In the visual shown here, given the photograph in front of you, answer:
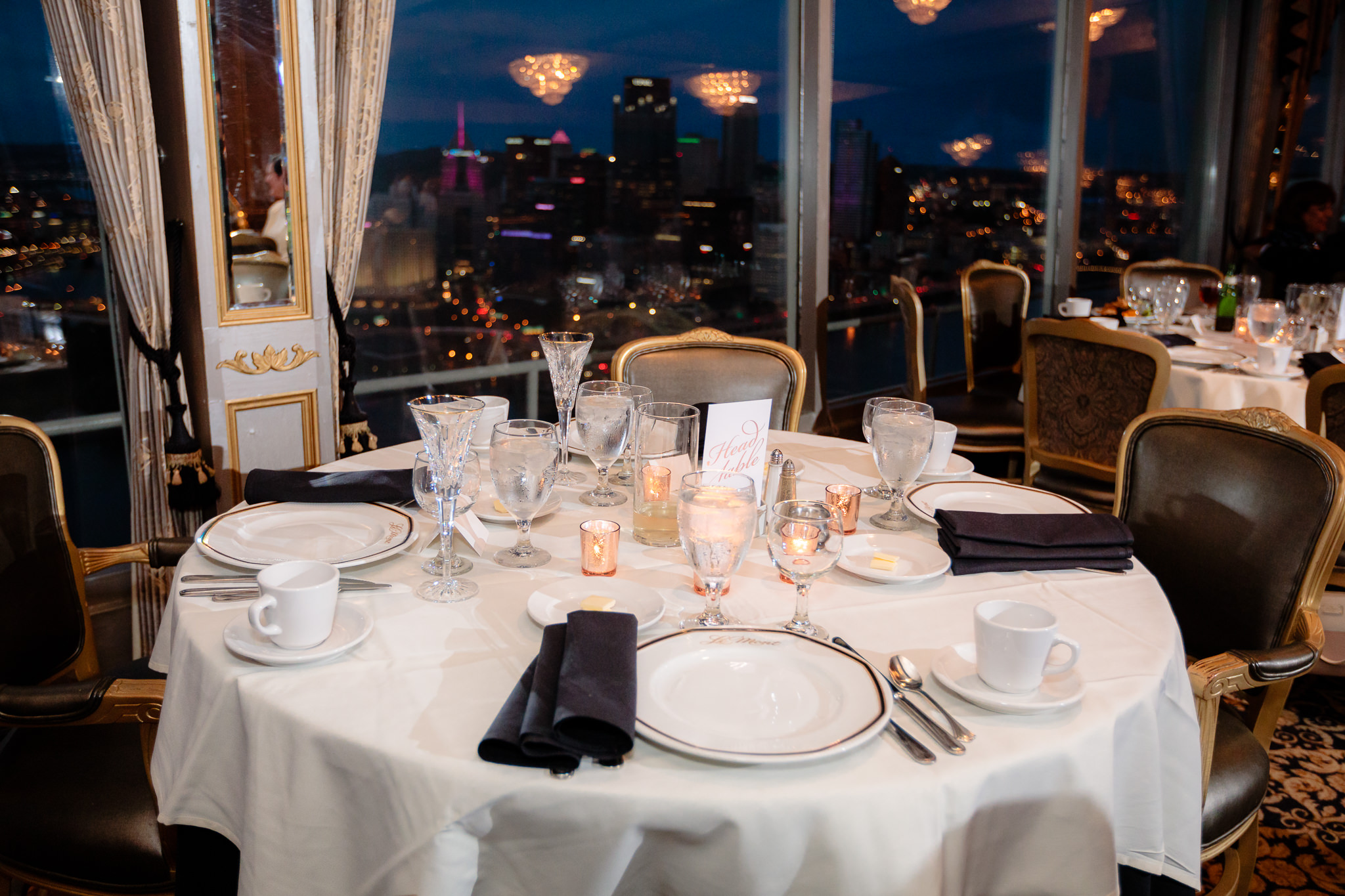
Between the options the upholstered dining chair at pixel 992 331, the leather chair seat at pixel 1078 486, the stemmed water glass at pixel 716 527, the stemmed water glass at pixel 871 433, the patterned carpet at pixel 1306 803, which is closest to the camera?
the stemmed water glass at pixel 716 527

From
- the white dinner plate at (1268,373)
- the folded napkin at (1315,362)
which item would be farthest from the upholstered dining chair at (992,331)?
the folded napkin at (1315,362)

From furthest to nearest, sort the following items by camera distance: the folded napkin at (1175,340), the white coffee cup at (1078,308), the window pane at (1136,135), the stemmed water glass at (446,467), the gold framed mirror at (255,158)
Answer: the window pane at (1136,135) < the white coffee cup at (1078,308) < the folded napkin at (1175,340) < the gold framed mirror at (255,158) < the stemmed water glass at (446,467)

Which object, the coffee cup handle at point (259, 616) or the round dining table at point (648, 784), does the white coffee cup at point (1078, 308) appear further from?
the coffee cup handle at point (259, 616)

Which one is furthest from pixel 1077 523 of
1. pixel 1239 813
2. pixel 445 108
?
pixel 445 108

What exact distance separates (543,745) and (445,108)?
129 inches

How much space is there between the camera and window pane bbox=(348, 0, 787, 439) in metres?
3.61

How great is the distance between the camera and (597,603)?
1.16 meters

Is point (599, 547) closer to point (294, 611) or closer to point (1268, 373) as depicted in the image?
point (294, 611)

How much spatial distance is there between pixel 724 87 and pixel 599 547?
3.70 metres

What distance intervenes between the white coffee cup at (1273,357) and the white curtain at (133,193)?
3.14 m

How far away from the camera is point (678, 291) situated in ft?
15.1

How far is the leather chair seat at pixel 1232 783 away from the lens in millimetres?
1343

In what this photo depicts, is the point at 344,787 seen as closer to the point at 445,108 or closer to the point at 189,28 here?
the point at 189,28

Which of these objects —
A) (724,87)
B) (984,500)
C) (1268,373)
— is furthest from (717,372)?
(724,87)
